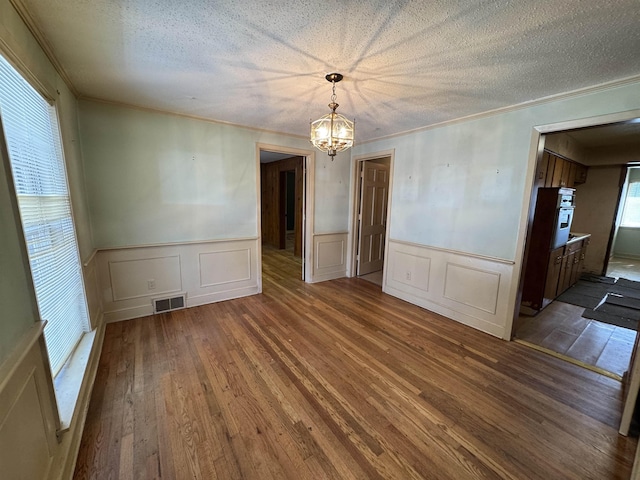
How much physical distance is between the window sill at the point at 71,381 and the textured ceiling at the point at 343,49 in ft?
6.90

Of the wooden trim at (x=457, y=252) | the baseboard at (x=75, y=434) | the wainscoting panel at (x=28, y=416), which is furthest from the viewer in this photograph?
the wooden trim at (x=457, y=252)

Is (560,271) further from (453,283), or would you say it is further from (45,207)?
(45,207)

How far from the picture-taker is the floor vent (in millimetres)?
3164

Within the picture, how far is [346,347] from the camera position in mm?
2561

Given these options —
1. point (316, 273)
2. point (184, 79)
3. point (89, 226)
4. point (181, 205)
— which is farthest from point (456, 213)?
point (89, 226)

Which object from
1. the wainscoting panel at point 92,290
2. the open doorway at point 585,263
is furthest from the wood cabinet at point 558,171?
the wainscoting panel at point 92,290

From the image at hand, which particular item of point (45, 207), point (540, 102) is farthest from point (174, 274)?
point (540, 102)

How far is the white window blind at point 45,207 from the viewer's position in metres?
1.33

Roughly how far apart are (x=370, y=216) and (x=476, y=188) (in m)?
2.05

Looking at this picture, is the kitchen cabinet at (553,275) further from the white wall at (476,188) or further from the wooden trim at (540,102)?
the wooden trim at (540,102)

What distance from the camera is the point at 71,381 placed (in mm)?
1722

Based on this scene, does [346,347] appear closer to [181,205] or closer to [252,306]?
[252,306]

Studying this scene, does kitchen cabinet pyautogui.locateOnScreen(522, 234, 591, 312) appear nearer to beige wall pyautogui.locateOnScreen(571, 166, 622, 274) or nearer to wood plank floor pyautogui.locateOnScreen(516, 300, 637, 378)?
wood plank floor pyautogui.locateOnScreen(516, 300, 637, 378)

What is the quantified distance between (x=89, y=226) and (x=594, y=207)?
8.13 meters
